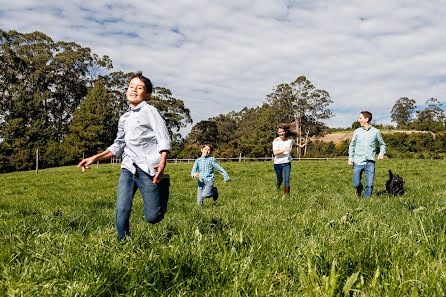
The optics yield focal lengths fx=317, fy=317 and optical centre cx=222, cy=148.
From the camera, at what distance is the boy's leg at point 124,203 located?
11.0 ft

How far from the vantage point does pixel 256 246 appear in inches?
118

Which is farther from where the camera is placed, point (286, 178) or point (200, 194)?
point (286, 178)

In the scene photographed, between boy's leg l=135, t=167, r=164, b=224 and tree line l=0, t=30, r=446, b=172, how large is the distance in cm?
4389

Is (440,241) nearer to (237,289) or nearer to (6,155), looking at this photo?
(237,289)

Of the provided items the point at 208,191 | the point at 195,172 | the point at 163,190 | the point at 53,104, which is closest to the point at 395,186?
the point at 208,191

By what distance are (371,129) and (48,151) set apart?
159 feet

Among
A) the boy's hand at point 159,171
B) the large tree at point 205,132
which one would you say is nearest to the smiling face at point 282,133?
the boy's hand at point 159,171

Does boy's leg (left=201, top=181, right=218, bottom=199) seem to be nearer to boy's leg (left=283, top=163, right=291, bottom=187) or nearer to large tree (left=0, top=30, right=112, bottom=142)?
boy's leg (left=283, top=163, right=291, bottom=187)

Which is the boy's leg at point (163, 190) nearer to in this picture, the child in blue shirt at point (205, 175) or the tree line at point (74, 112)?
the child in blue shirt at point (205, 175)

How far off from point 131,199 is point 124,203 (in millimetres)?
94

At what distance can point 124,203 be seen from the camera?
3.40 meters

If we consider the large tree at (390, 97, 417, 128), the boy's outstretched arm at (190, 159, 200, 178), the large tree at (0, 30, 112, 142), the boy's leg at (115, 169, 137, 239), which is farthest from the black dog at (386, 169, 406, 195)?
the large tree at (390, 97, 417, 128)

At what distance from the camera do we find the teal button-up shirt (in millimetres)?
7395

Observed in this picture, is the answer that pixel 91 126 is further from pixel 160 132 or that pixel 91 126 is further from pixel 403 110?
pixel 403 110
